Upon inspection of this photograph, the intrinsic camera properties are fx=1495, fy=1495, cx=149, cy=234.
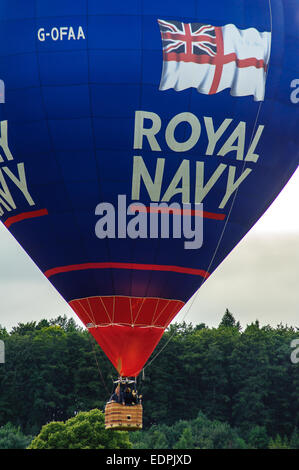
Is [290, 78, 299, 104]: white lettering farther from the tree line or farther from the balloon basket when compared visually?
the tree line

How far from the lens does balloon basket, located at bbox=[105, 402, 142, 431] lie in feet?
105

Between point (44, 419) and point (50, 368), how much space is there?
2.45 meters

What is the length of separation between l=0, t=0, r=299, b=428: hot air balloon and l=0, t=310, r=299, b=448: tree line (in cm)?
3073

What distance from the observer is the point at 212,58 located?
1260 inches

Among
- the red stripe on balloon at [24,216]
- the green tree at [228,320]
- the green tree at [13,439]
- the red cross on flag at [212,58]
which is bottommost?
the red stripe on balloon at [24,216]

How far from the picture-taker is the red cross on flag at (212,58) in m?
31.7

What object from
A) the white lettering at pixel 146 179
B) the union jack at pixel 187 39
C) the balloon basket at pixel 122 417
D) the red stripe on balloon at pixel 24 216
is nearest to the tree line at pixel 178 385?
the red stripe on balloon at pixel 24 216

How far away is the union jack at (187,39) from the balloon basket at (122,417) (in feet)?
24.7

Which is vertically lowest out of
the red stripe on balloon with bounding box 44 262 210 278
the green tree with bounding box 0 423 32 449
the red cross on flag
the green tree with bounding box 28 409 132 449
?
the red stripe on balloon with bounding box 44 262 210 278

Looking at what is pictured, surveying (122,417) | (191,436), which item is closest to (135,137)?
(122,417)

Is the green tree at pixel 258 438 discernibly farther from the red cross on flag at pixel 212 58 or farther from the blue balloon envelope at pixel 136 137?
the red cross on flag at pixel 212 58

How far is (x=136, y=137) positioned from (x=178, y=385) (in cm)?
3564

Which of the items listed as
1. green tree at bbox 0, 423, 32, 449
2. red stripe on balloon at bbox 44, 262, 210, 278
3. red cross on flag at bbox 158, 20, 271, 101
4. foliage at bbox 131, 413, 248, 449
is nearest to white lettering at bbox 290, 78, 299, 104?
red cross on flag at bbox 158, 20, 271, 101
